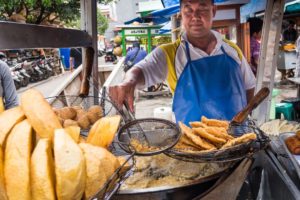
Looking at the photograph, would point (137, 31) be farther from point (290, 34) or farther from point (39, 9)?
point (290, 34)

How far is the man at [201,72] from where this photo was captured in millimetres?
3018

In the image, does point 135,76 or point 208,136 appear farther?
point 135,76

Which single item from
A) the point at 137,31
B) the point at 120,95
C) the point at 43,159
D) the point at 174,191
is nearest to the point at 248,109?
the point at 174,191

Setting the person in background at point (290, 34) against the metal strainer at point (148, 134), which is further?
the person in background at point (290, 34)

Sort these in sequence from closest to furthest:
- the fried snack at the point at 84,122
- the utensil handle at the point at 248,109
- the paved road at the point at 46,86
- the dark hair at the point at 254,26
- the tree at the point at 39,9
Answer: the fried snack at the point at 84,122 → the utensil handle at the point at 248,109 → the dark hair at the point at 254,26 → the tree at the point at 39,9 → the paved road at the point at 46,86

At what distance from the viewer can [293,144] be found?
6.23 ft

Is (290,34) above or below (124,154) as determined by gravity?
above

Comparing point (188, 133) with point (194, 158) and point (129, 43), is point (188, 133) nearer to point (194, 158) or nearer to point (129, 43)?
point (194, 158)

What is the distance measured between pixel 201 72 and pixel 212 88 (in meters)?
0.20

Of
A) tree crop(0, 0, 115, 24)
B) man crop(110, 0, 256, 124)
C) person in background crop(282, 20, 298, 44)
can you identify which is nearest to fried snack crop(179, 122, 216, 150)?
man crop(110, 0, 256, 124)

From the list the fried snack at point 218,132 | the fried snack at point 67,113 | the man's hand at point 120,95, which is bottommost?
the fried snack at point 218,132

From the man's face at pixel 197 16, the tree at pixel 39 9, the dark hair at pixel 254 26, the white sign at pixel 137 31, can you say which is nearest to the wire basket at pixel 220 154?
the man's face at pixel 197 16

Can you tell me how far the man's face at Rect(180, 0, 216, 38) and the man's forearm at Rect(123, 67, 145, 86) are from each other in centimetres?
64

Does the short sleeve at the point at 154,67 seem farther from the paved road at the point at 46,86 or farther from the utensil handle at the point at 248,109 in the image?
the paved road at the point at 46,86
